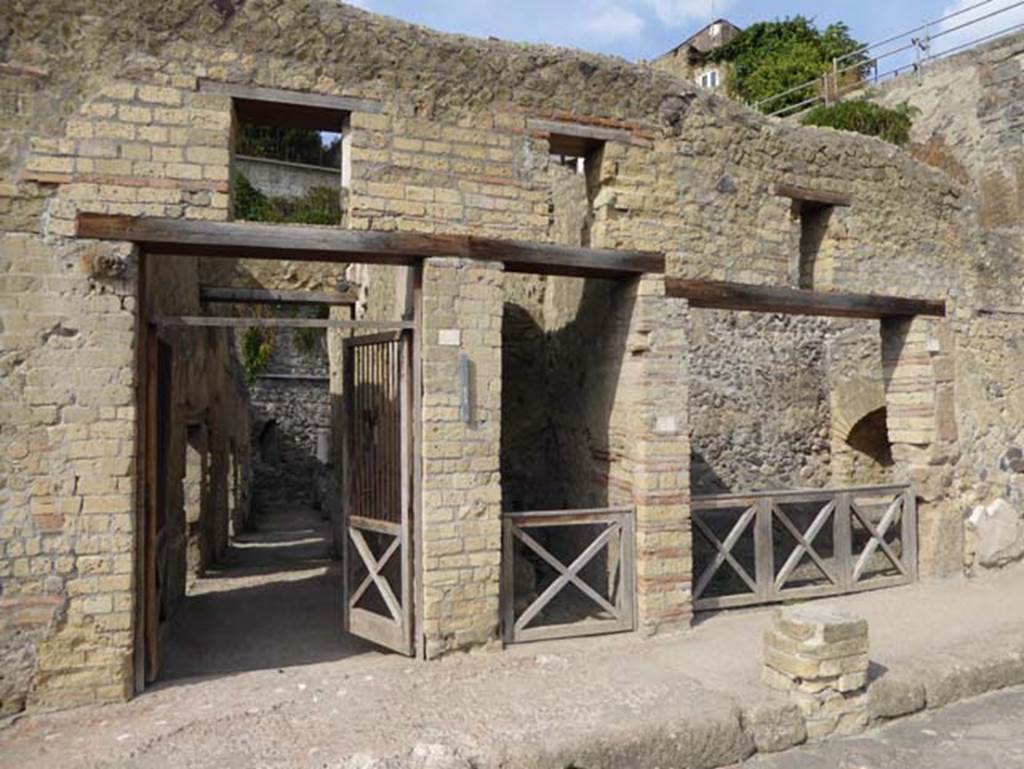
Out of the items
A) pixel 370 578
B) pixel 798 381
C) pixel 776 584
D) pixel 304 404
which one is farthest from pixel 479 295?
pixel 304 404

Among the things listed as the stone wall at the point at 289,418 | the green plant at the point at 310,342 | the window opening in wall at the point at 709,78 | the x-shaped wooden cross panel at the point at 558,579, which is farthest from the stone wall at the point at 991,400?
the window opening in wall at the point at 709,78

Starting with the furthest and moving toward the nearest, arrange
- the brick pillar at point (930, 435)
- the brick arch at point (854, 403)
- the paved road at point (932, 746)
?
the brick arch at point (854, 403) → the brick pillar at point (930, 435) → the paved road at point (932, 746)

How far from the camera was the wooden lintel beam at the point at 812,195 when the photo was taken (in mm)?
7617

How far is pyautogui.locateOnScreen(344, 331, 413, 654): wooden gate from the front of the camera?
583cm

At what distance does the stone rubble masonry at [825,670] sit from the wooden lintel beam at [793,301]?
2.99 meters

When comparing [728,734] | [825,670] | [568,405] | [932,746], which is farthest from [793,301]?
[728,734]

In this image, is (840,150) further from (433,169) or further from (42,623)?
(42,623)

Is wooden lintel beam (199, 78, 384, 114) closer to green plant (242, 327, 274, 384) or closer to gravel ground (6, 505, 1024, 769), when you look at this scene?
gravel ground (6, 505, 1024, 769)

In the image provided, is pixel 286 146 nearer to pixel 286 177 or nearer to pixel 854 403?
pixel 286 177

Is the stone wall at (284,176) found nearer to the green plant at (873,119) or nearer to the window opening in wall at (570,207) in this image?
the green plant at (873,119)

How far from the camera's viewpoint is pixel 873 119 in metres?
17.8

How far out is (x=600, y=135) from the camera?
6523 mm

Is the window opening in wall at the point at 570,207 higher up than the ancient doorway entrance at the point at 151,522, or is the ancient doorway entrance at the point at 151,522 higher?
the window opening in wall at the point at 570,207

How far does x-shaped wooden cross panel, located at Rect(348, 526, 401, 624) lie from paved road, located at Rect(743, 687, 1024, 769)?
2790mm
